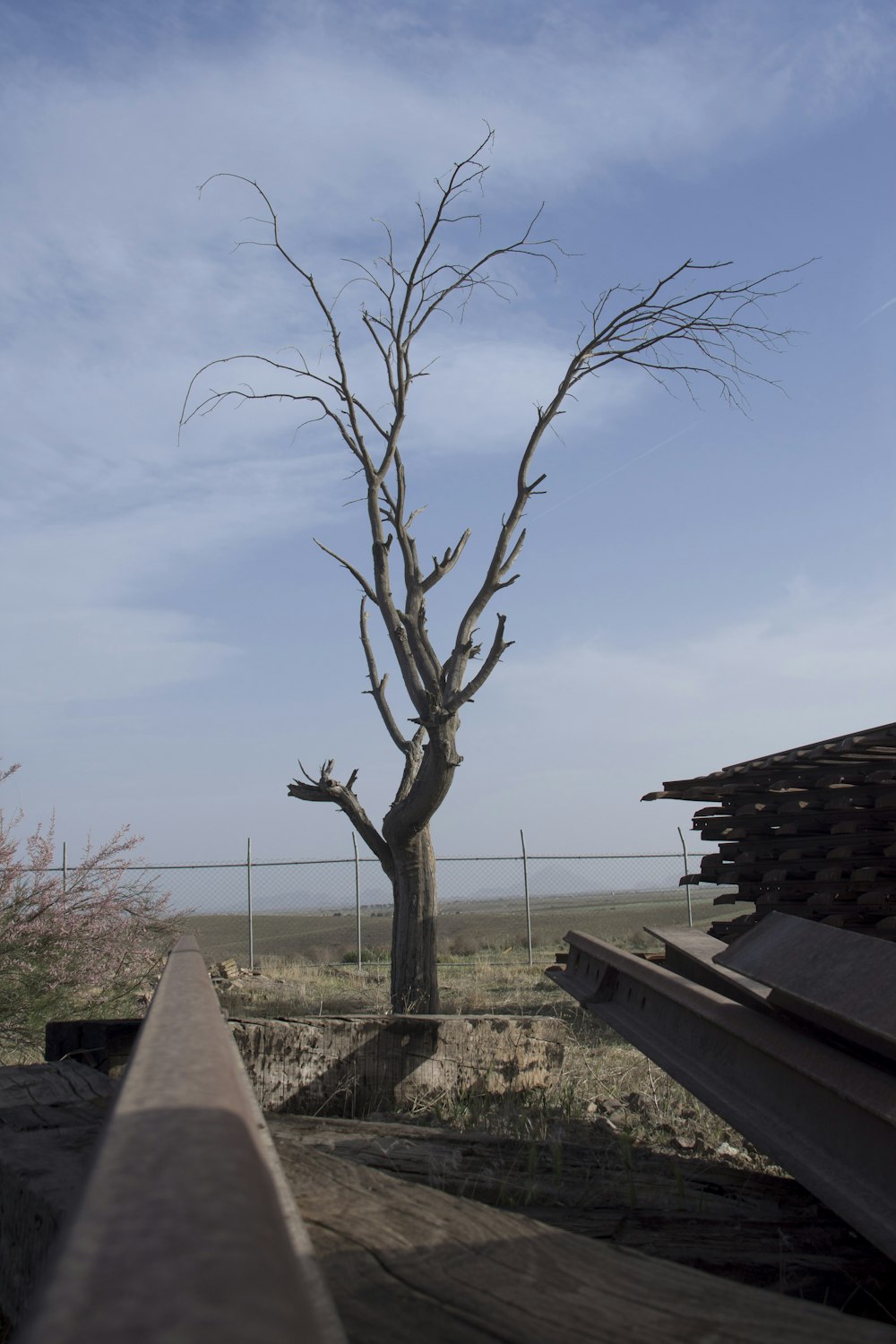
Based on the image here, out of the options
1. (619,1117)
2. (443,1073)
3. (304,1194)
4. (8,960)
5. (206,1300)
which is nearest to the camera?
(206,1300)

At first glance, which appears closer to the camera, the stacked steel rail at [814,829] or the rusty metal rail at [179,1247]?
the rusty metal rail at [179,1247]

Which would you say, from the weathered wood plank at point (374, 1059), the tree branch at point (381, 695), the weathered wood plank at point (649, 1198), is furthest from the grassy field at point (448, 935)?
the weathered wood plank at point (649, 1198)

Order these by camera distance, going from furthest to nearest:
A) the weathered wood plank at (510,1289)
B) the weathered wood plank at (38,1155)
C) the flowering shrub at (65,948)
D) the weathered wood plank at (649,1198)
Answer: the flowering shrub at (65,948) → the weathered wood plank at (649,1198) → the weathered wood plank at (38,1155) → the weathered wood plank at (510,1289)

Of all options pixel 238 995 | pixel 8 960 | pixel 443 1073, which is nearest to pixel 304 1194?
pixel 443 1073

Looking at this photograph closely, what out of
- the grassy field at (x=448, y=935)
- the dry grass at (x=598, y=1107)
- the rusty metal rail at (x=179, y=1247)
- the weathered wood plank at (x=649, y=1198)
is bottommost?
the grassy field at (x=448, y=935)

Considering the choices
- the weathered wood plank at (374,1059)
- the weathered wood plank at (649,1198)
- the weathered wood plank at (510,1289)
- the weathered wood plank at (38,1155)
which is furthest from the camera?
the weathered wood plank at (374,1059)

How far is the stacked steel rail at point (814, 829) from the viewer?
844 centimetres

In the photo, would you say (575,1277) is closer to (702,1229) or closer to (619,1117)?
(702,1229)

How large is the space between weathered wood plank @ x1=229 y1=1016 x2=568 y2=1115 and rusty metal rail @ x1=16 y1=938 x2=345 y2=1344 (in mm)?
2472

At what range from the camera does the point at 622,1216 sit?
6.55 feet

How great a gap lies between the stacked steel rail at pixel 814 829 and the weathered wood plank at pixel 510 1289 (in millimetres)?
7296

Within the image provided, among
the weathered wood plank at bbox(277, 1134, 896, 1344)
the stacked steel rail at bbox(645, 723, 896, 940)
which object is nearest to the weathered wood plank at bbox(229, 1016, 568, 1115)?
the weathered wood plank at bbox(277, 1134, 896, 1344)

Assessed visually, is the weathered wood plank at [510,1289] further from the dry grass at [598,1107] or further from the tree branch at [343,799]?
the tree branch at [343,799]

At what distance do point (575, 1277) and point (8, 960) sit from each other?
655 cm
